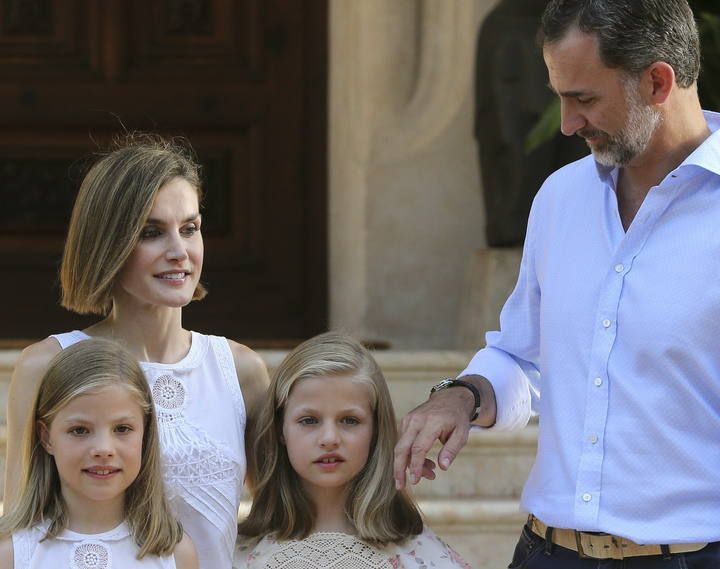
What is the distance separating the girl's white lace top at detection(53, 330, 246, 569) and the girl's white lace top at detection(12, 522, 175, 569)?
16cm

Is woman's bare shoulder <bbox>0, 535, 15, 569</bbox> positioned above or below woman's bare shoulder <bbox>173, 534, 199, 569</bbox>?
Answer: above

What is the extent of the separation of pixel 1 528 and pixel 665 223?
137 centimetres

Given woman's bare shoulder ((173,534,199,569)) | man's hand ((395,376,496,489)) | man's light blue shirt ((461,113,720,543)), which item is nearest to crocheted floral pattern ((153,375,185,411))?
woman's bare shoulder ((173,534,199,569))

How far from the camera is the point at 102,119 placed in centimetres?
624

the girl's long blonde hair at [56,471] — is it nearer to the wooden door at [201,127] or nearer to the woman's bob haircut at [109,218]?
the woman's bob haircut at [109,218]

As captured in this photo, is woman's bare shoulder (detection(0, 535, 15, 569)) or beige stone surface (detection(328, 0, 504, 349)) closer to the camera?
woman's bare shoulder (detection(0, 535, 15, 569))

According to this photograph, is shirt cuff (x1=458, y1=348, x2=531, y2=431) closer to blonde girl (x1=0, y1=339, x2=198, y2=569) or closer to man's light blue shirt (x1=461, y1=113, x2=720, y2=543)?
man's light blue shirt (x1=461, y1=113, x2=720, y2=543)

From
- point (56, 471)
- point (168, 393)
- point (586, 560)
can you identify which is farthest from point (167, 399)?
point (586, 560)

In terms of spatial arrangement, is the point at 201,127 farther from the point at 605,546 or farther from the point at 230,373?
the point at 605,546

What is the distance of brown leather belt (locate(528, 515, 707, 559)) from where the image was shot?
2.45 meters

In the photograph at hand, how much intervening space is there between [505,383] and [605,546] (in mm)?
440

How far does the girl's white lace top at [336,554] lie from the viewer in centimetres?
294

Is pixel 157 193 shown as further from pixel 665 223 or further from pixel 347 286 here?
pixel 347 286

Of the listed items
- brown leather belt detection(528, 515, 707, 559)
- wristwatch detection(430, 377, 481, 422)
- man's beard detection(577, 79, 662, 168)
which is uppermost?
man's beard detection(577, 79, 662, 168)
